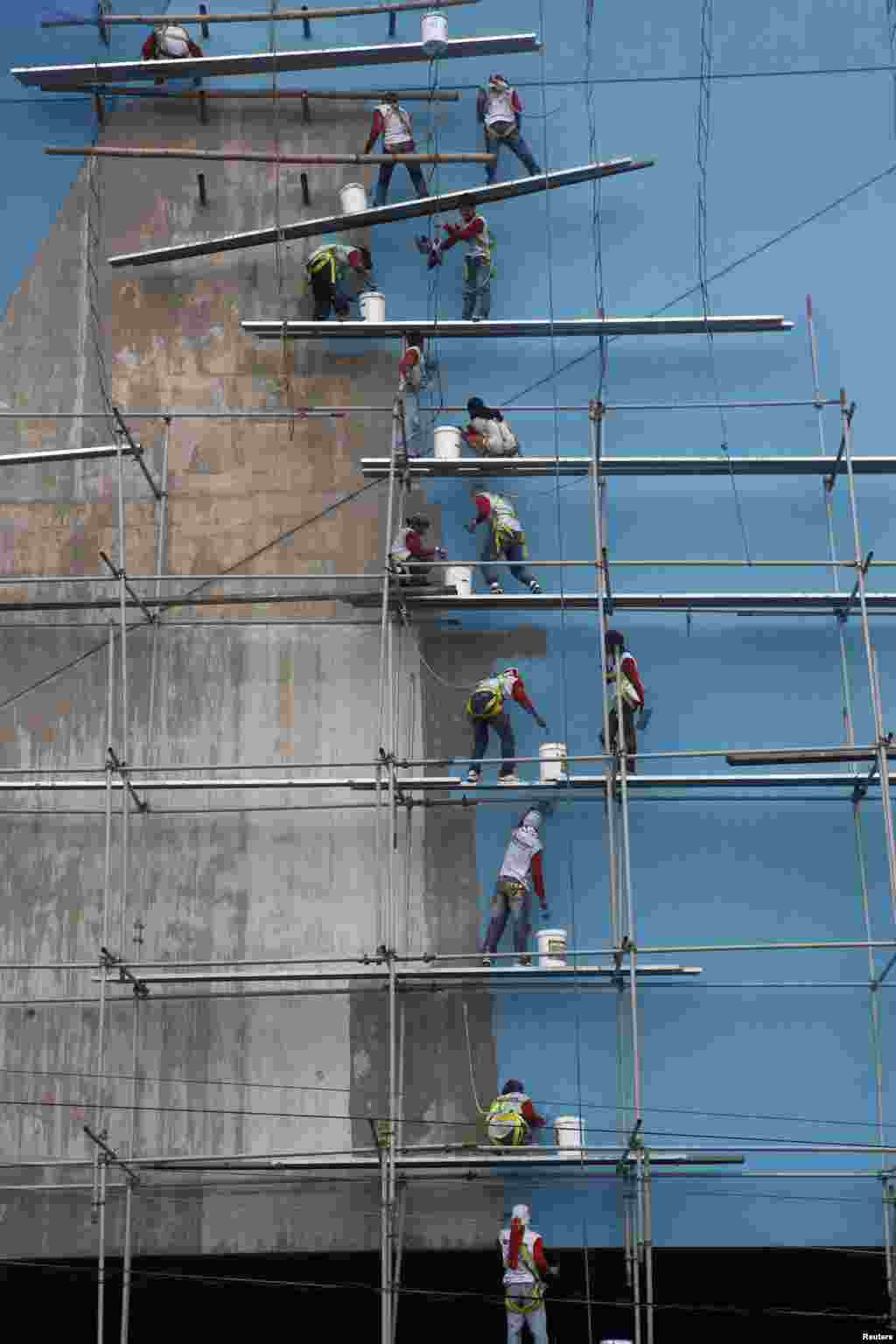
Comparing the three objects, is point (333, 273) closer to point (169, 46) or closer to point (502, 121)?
point (502, 121)

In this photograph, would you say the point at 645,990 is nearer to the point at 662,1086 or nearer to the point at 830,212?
the point at 662,1086

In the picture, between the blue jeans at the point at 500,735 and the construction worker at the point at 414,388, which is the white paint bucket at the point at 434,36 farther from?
the blue jeans at the point at 500,735

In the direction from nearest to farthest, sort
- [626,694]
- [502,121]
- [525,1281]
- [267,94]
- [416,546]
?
[525,1281]
[626,694]
[416,546]
[502,121]
[267,94]

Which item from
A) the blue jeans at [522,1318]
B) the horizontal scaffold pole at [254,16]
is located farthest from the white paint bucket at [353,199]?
the blue jeans at [522,1318]

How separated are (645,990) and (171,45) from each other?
9684 millimetres

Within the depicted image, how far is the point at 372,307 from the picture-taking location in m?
20.7

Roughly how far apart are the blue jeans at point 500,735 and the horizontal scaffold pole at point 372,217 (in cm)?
491

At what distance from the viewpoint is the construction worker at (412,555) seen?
63.6 feet

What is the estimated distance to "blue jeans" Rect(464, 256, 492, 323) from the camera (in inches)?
821

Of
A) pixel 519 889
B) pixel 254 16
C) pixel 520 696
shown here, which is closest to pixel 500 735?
pixel 520 696

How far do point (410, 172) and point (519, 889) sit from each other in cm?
679

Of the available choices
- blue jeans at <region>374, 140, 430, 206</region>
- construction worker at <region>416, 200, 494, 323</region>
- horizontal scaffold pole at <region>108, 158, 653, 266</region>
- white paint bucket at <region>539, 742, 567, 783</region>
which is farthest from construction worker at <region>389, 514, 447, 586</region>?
blue jeans at <region>374, 140, 430, 206</region>

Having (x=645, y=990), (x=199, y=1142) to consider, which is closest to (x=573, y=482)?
(x=645, y=990)

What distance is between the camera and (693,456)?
20.3m
